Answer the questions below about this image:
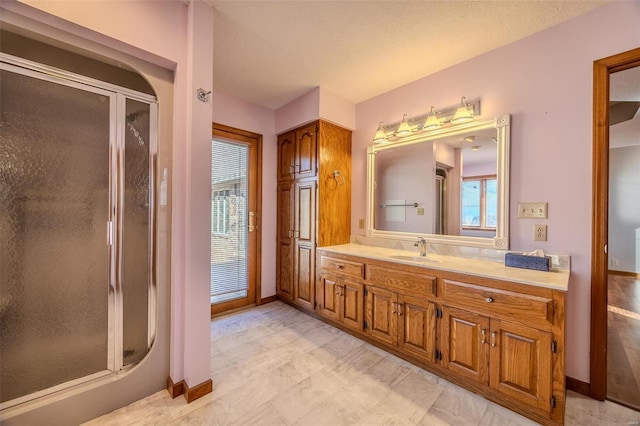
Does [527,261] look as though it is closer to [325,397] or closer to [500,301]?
[500,301]

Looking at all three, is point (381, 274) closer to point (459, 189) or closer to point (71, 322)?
point (459, 189)

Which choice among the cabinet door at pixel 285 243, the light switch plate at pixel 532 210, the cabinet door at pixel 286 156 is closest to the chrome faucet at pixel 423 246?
the light switch plate at pixel 532 210

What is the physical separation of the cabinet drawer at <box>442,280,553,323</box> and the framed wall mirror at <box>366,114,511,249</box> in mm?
623

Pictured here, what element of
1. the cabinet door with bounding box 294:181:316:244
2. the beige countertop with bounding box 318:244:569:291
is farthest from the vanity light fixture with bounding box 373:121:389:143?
the beige countertop with bounding box 318:244:569:291

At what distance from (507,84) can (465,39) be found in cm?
50

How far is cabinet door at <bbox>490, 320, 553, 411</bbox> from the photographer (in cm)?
145

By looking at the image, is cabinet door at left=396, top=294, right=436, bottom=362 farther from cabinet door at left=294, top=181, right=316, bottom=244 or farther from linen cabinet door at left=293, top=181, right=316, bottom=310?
cabinet door at left=294, top=181, right=316, bottom=244

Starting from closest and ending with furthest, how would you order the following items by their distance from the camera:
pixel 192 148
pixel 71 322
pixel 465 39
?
pixel 71 322 < pixel 192 148 < pixel 465 39

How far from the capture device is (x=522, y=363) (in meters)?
1.52

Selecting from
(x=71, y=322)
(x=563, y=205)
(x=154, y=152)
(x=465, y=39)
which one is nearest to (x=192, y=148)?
(x=154, y=152)

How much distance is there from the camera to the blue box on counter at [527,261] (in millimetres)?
1741

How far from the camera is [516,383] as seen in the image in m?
1.55

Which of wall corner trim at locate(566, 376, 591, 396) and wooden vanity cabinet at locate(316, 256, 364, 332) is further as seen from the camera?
wooden vanity cabinet at locate(316, 256, 364, 332)

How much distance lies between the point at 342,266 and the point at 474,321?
120 cm
